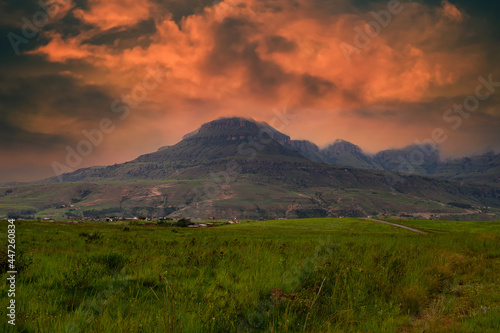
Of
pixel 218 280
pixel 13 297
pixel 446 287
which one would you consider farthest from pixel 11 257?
pixel 446 287

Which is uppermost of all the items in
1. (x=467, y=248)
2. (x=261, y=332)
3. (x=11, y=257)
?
(x=11, y=257)

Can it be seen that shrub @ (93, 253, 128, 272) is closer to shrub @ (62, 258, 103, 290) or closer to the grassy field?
the grassy field

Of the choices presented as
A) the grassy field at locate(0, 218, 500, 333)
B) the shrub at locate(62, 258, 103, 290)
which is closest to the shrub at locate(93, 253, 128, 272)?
the grassy field at locate(0, 218, 500, 333)

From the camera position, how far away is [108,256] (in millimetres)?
Answer: 8219

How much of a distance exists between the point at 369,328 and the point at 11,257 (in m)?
8.30

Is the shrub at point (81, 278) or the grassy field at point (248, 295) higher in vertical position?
the shrub at point (81, 278)

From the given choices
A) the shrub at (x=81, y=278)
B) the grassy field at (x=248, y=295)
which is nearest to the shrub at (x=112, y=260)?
the grassy field at (x=248, y=295)

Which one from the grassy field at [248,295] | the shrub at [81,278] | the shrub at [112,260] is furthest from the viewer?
the shrub at [112,260]

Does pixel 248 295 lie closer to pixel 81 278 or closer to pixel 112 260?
pixel 81 278

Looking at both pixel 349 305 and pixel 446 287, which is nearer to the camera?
pixel 349 305

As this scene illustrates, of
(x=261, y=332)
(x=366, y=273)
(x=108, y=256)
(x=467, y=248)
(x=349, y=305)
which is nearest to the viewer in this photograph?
(x=261, y=332)

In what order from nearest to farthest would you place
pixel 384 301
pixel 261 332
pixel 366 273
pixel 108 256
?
pixel 261 332 < pixel 384 301 < pixel 366 273 < pixel 108 256

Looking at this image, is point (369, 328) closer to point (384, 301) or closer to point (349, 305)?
point (349, 305)

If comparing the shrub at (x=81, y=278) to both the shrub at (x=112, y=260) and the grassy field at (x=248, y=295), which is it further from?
the shrub at (x=112, y=260)
